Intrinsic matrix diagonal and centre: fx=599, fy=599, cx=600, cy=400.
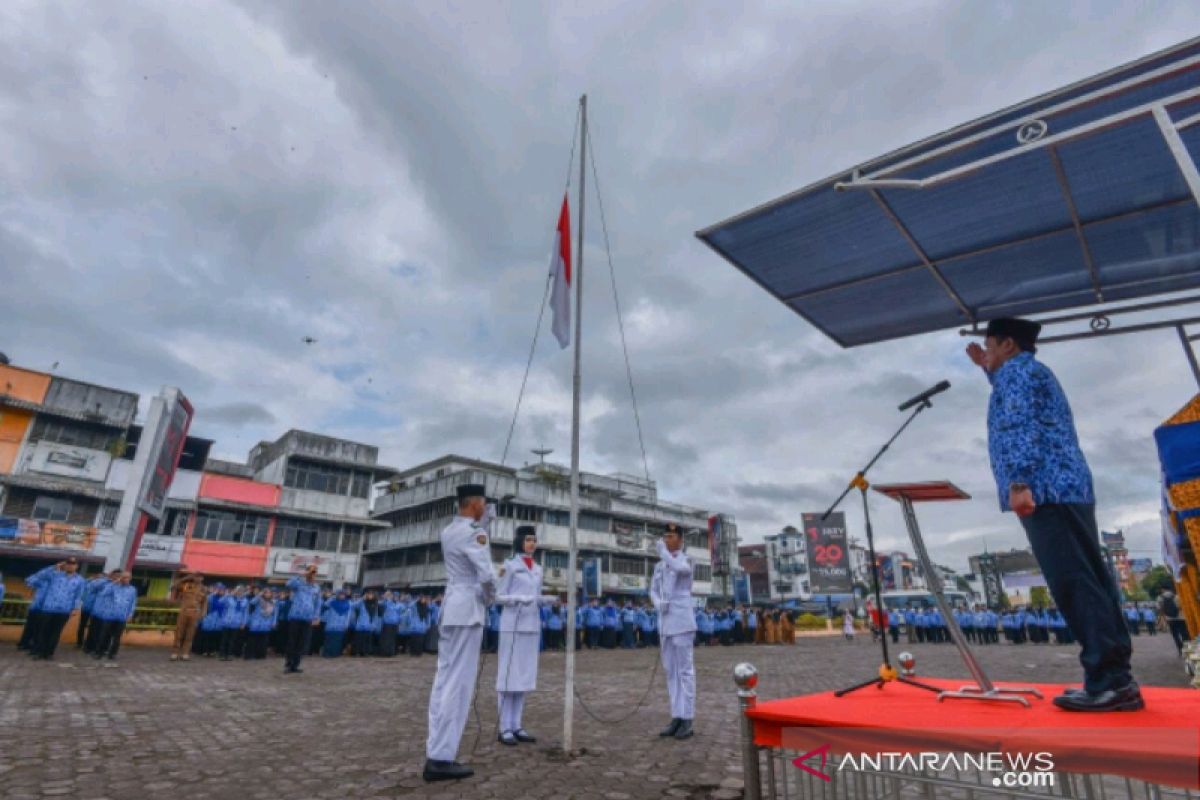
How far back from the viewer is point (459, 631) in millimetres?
4934

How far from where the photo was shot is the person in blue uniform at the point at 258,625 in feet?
54.4

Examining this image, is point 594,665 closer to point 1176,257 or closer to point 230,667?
point 230,667

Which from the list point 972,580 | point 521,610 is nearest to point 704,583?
point 521,610

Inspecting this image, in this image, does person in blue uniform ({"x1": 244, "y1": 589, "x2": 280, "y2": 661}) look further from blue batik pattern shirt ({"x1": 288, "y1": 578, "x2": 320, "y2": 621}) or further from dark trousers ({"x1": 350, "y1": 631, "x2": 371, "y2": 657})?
blue batik pattern shirt ({"x1": 288, "y1": 578, "x2": 320, "y2": 621})

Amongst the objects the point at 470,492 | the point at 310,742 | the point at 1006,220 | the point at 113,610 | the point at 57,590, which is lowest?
the point at 310,742

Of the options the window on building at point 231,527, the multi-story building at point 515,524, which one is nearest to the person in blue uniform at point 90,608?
the window on building at point 231,527

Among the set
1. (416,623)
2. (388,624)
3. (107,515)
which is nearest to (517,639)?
(388,624)

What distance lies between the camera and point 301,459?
1475 inches

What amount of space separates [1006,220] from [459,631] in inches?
203

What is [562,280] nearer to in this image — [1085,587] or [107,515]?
[1085,587]

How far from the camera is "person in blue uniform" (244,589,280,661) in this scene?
16578 millimetres

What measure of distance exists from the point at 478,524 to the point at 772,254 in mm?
3398

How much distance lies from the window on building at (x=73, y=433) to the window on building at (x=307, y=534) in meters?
9.46

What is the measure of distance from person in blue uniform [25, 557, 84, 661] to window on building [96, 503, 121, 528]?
1660 cm
